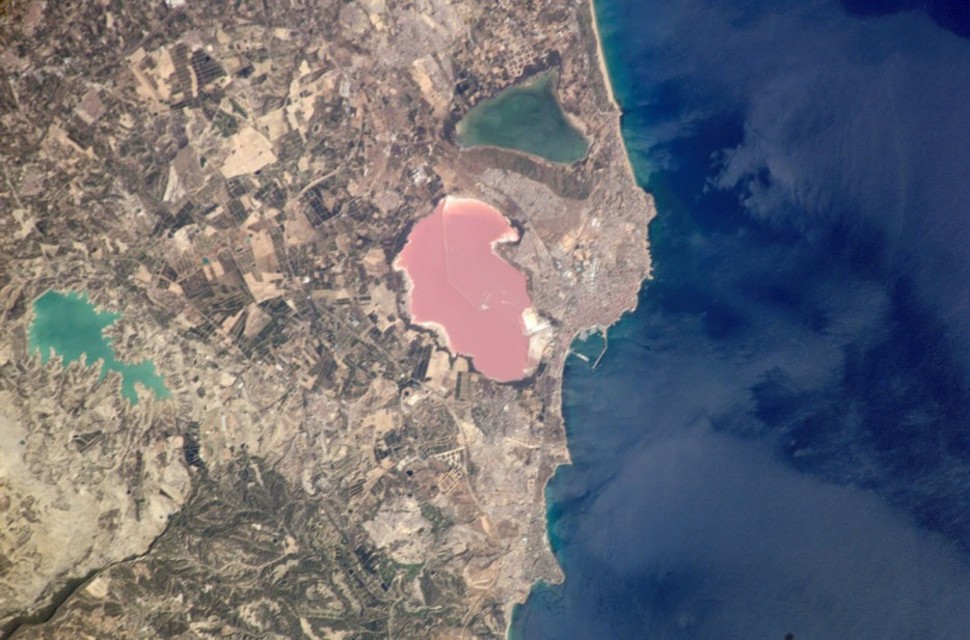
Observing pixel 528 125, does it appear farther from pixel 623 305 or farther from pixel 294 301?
pixel 294 301

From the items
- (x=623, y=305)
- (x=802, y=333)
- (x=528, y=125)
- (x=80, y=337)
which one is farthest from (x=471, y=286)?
(x=80, y=337)

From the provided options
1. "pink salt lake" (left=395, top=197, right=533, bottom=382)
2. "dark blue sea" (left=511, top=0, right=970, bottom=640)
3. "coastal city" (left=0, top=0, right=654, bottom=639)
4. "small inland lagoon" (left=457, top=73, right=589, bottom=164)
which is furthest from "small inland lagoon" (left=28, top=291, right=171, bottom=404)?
"dark blue sea" (left=511, top=0, right=970, bottom=640)

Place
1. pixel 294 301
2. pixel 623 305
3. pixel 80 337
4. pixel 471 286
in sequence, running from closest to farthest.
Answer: pixel 80 337, pixel 294 301, pixel 471 286, pixel 623 305

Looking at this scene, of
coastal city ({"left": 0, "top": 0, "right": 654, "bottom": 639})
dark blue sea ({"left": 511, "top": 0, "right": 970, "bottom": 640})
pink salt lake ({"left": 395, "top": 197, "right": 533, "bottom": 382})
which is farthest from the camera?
pink salt lake ({"left": 395, "top": 197, "right": 533, "bottom": 382})

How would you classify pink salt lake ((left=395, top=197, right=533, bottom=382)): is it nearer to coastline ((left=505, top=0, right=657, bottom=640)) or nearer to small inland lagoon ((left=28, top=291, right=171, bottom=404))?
coastline ((left=505, top=0, right=657, bottom=640))

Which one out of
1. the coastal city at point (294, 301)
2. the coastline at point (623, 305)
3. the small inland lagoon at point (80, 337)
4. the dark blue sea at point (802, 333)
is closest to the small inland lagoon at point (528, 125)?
the coastal city at point (294, 301)

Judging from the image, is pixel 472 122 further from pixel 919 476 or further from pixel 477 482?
pixel 919 476

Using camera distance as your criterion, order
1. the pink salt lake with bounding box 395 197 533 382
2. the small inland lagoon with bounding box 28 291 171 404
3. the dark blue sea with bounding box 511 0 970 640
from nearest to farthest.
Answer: the small inland lagoon with bounding box 28 291 171 404 → the dark blue sea with bounding box 511 0 970 640 → the pink salt lake with bounding box 395 197 533 382
